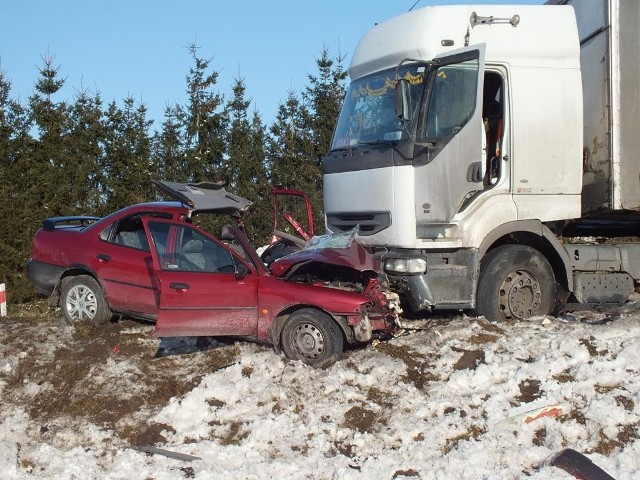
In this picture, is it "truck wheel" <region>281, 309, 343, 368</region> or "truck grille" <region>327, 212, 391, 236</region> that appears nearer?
"truck wheel" <region>281, 309, 343, 368</region>

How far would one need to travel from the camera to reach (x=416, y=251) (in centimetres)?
841

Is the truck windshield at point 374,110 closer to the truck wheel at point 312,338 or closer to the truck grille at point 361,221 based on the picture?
the truck grille at point 361,221

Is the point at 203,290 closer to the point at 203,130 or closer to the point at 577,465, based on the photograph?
the point at 577,465

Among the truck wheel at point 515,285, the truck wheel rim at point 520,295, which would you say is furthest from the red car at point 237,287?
the truck wheel rim at point 520,295

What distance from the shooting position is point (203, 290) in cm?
770

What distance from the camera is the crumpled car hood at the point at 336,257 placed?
7777 mm

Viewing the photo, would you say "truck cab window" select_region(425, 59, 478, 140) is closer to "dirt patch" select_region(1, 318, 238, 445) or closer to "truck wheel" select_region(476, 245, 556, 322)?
"truck wheel" select_region(476, 245, 556, 322)

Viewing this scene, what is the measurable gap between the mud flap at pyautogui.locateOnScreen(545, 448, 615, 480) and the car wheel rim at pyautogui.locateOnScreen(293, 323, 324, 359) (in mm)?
2697

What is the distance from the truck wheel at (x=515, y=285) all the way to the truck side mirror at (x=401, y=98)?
1963mm

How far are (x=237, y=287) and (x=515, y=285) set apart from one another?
3317mm

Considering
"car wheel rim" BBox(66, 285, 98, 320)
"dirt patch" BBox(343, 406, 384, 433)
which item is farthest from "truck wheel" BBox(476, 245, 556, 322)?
"car wheel rim" BBox(66, 285, 98, 320)

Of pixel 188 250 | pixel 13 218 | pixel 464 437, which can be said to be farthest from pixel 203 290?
pixel 13 218

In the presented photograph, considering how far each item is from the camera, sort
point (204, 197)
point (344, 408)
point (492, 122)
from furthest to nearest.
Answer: point (204, 197) < point (492, 122) < point (344, 408)

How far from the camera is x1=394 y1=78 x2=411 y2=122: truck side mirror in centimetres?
814
